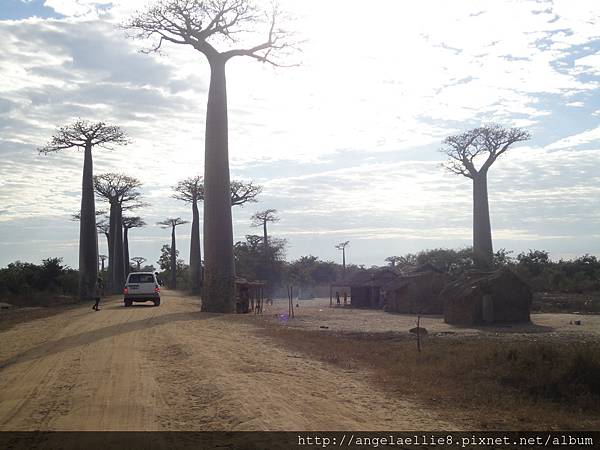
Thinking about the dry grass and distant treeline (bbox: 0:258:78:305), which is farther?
distant treeline (bbox: 0:258:78:305)

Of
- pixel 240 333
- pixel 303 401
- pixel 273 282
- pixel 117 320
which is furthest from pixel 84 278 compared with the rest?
pixel 303 401

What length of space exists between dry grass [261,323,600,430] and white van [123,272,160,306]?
1685cm

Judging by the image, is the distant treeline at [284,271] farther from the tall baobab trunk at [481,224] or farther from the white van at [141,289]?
the white van at [141,289]

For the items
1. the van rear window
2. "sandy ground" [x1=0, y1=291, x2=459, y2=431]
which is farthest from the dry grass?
the van rear window

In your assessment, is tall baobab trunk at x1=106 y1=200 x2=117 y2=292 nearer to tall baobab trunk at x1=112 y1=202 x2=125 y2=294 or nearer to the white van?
tall baobab trunk at x1=112 y1=202 x2=125 y2=294

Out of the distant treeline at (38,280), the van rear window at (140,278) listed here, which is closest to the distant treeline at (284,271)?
the distant treeline at (38,280)

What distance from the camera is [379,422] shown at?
266 inches

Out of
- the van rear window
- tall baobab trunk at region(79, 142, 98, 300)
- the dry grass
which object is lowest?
the dry grass

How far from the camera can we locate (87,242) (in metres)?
39.0

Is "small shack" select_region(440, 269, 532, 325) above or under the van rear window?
under

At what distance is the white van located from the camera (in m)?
27.9

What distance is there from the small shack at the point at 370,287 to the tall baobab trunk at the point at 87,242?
752 inches

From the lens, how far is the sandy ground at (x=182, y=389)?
22.1 ft

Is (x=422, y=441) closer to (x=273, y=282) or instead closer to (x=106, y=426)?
(x=106, y=426)
